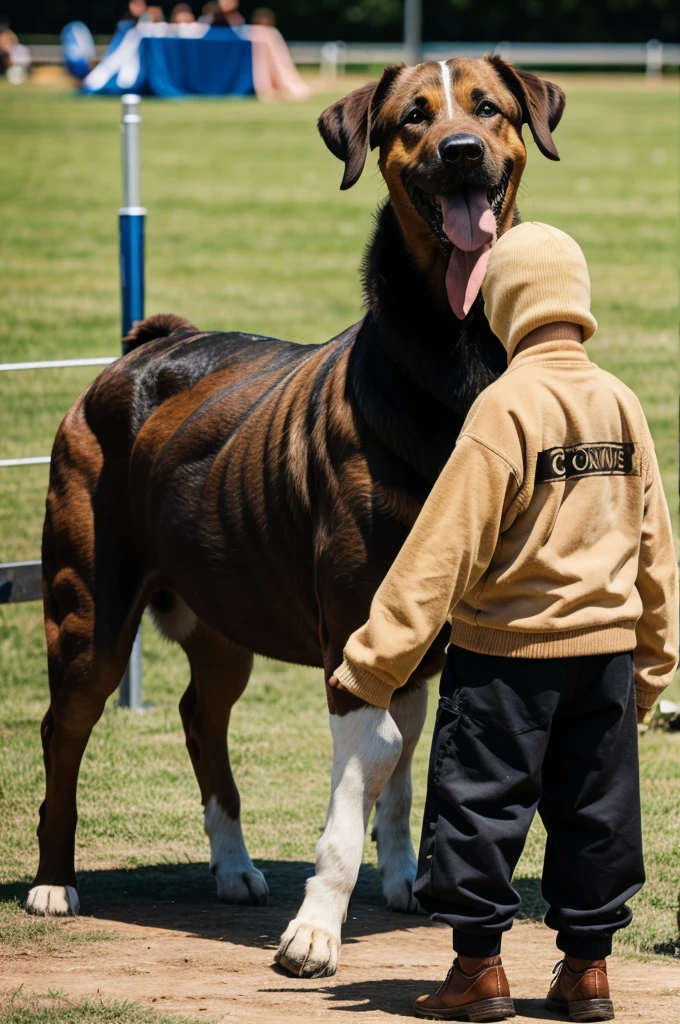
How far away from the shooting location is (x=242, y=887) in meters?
5.32

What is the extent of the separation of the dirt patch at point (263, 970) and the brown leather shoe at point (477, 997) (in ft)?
0.26

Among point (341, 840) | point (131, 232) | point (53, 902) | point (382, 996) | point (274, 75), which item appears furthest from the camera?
point (274, 75)

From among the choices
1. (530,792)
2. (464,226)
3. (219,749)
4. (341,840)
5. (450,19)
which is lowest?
(219,749)

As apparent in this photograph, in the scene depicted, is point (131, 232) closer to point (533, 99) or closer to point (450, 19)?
point (533, 99)

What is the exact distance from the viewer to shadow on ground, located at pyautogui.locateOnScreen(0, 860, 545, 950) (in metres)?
4.97

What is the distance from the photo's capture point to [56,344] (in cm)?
1488

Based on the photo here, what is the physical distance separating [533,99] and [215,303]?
495 inches

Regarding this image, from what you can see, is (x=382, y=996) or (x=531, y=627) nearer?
(x=531, y=627)

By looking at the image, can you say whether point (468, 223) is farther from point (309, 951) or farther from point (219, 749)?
point (219, 749)

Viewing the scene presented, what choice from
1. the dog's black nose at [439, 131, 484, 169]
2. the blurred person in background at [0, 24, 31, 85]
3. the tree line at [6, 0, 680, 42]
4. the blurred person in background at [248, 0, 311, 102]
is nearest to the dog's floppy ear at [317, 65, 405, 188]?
the dog's black nose at [439, 131, 484, 169]

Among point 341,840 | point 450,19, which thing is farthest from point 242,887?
point 450,19

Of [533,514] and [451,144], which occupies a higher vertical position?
[451,144]

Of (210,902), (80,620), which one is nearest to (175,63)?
(80,620)

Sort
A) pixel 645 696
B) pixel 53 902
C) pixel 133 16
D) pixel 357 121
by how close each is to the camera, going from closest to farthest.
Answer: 1. pixel 645 696
2. pixel 357 121
3. pixel 53 902
4. pixel 133 16
